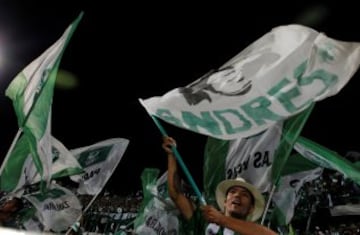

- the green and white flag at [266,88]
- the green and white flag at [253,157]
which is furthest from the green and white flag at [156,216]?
the green and white flag at [266,88]

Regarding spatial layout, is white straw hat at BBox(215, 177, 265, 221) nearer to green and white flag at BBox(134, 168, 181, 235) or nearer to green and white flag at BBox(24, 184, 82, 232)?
green and white flag at BBox(134, 168, 181, 235)

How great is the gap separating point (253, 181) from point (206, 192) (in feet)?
1.81

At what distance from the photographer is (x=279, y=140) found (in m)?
6.08

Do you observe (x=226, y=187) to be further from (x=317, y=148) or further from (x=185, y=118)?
(x=317, y=148)

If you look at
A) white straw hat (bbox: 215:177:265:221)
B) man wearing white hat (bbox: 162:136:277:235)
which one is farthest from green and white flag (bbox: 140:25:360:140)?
white straw hat (bbox: 215:177:265:221)

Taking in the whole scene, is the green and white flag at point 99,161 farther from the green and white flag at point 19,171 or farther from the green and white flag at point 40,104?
the green and white flag at point 40,104

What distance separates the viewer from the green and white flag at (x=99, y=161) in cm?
930

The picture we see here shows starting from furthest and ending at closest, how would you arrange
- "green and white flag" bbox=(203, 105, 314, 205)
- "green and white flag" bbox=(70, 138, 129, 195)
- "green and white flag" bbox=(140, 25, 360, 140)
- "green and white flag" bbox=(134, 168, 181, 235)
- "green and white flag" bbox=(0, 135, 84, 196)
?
Result: "green and white flag" bbox=(70, 138, 129, 195) → "green and white flag" bbox=(134, 168, 181, 235) → "green and white flag" bbox=(0, 135, 84, 196) → "green and white flag" bbox=(203, 105, 314, 205) → "green and white flag" bbox=(140, 25, 360, 140)

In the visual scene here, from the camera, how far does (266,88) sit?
438 cm

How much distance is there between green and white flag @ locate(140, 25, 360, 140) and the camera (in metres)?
4.36

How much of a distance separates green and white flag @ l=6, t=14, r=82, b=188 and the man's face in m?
1.79

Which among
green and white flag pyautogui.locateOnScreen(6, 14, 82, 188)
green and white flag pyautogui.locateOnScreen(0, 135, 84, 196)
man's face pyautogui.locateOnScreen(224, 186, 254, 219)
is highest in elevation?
green and white flag pyautogui.locateOnScreen(6, 14, 82, 188)

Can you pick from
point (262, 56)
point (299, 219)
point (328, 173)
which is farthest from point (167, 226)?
point (328, 173)

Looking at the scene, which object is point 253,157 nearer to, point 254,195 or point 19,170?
point 254,195
